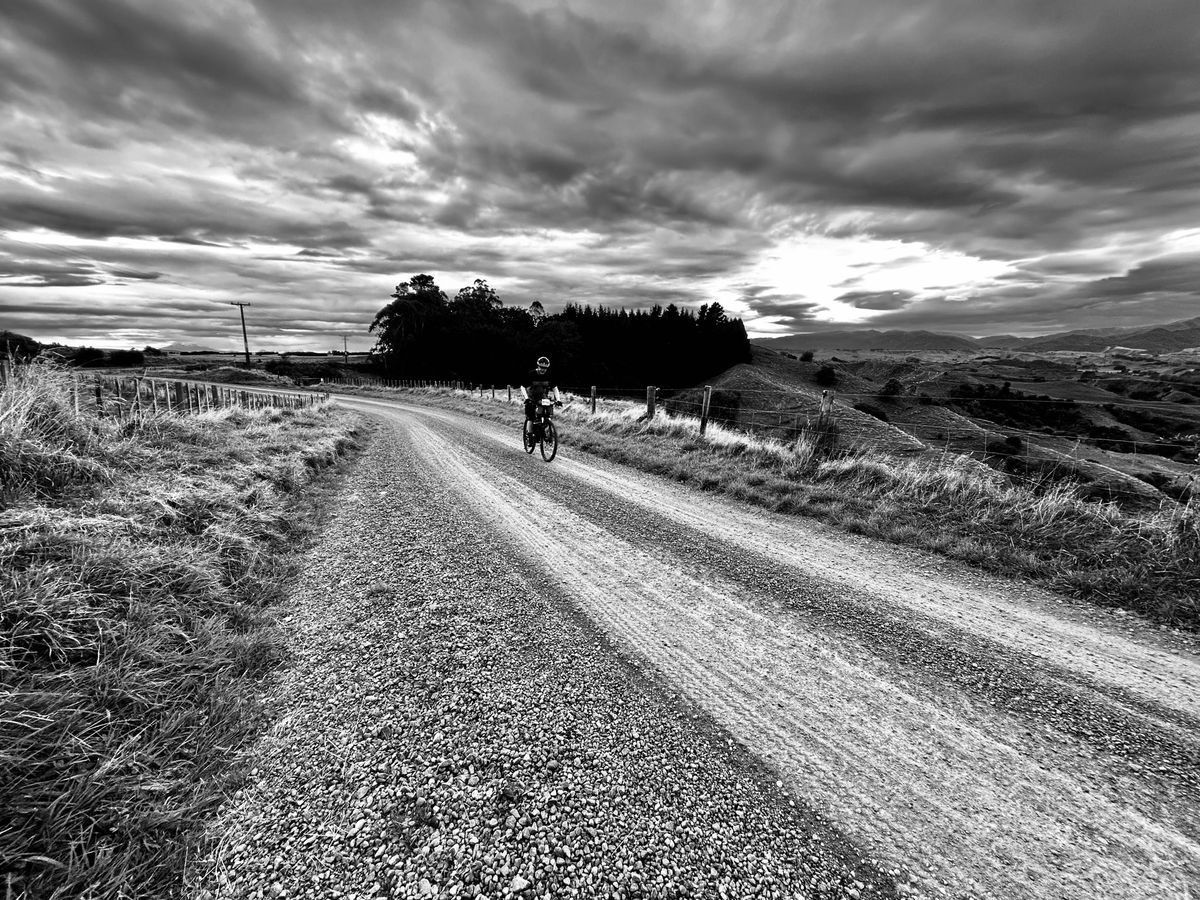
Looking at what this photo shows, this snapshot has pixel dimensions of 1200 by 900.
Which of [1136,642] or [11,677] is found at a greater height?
[11,677]

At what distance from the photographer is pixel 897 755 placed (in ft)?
8.32

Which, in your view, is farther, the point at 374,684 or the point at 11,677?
the point at 374,684

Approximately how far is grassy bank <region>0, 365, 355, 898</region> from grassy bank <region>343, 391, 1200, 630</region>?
6523 millimetres

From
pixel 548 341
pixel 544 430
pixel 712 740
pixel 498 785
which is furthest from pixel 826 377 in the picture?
pixel 498 785

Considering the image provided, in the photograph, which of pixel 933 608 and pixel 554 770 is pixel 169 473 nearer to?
pixel 554 770

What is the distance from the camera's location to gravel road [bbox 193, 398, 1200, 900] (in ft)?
6.37

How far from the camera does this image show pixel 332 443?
1098 cm

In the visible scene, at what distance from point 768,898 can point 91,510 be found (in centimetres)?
578

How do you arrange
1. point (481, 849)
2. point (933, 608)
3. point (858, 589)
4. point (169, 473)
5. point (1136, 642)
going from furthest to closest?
point (169, 473), point (858, 589), point (933, 608), point (1136, 642), point (481, 849)

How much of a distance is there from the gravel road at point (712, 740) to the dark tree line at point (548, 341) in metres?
62.0

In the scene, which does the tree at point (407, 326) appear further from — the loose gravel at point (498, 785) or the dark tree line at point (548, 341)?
the loose gravel at point (498, 785)

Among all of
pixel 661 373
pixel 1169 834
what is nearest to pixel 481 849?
pixel 1169 834

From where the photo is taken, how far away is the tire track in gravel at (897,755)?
1968 mm

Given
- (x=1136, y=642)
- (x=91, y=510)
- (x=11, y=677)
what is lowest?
(x=1136, y=642)
